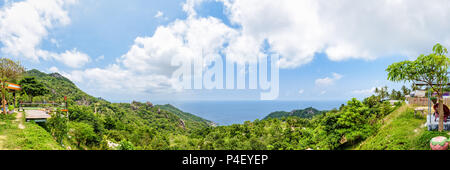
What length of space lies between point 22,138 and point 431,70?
16.8m

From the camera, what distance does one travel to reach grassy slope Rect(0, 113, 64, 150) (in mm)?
7237

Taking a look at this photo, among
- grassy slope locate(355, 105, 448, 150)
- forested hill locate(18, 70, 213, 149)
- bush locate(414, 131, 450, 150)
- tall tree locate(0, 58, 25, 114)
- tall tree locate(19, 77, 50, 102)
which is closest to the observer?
bush locate(414, 131, 450, 150)

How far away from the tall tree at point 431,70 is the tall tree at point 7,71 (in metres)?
20.2

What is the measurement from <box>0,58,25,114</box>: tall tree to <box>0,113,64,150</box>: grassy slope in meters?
2.22

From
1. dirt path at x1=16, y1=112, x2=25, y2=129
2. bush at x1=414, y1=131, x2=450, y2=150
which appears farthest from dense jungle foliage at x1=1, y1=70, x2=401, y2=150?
bush at x1=414, y1=131, x2=450, y2=150

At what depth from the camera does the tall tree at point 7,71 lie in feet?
33.8

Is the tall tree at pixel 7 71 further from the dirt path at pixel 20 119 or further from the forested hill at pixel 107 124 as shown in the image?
the forested hill at pixel 107 124

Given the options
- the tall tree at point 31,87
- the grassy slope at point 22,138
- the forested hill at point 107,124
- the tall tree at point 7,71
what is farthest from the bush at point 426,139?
the tall tree at point 31,87

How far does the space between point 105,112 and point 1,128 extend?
38.1m

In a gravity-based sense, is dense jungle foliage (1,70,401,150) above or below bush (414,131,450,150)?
below

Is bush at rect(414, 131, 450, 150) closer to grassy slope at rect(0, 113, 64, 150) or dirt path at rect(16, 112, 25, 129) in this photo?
grassy slope at rect(0, 113, 64, 150)
